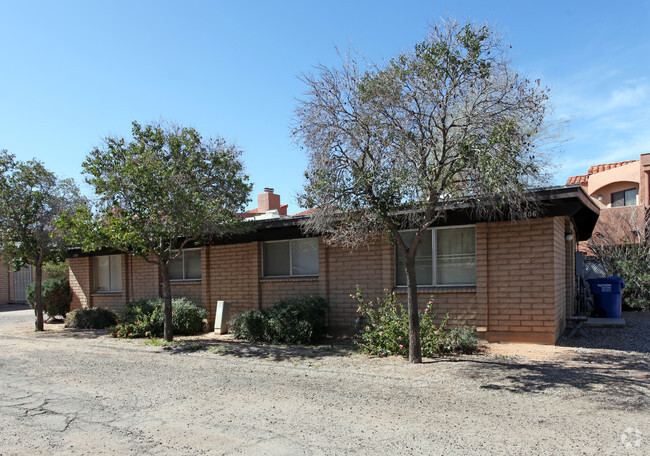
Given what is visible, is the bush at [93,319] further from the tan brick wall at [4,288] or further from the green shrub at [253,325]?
the tan brick wall at [4,288]

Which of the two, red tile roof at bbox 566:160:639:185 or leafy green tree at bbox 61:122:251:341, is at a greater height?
red tile roof at bbox 566:160:639:185

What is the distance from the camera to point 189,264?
15.0 metres

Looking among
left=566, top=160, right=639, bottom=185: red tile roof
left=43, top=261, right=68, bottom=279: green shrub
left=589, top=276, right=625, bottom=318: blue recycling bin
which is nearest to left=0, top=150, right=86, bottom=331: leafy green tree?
left=43, top=261, right=68, bottom=279: green shrub

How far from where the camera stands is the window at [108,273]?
1723 cm

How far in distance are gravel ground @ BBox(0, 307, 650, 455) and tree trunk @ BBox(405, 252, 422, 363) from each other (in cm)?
24

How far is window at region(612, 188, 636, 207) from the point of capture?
24042 mm

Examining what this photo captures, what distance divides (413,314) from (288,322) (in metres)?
3.62

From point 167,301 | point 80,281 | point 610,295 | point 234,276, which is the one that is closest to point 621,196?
point 610,295

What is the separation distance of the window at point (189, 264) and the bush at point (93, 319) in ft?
8.77

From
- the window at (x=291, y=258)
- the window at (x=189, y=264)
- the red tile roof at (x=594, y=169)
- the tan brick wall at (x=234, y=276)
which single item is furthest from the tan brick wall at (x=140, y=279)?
the red tile roof at (x=594, y=169)

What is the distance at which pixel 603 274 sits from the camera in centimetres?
1748

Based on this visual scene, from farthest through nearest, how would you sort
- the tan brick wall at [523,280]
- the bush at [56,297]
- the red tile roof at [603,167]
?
the red tile roof at [603,167] < the bush at [56,297] < the tan brick wall at [523,280]

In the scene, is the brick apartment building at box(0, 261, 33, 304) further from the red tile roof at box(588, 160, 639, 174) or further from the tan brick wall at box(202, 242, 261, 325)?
the red tile roof at box(588, 160, 639, 174)

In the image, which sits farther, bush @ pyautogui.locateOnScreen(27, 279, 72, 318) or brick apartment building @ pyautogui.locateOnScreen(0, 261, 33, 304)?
brick apartment building @ pyautogui.locateOnScreen(0, 261, 33, 304)
